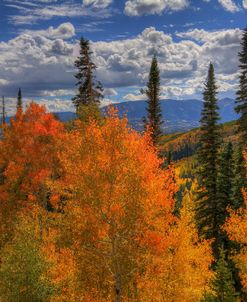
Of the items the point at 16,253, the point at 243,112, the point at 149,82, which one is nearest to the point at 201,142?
the point at 243,112

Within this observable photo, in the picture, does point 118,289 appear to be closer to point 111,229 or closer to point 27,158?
point 111,229

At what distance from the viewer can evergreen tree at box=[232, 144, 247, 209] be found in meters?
42.0

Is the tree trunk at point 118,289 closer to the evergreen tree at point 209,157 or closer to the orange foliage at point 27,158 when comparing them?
the orange foliage at point 27,158

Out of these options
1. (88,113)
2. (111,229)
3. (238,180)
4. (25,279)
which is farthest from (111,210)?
(238,180)

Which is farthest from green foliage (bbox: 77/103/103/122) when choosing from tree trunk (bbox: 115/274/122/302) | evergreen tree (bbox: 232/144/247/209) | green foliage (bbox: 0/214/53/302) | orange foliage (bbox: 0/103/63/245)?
tree trunk (bbox: 115/274/122/302)

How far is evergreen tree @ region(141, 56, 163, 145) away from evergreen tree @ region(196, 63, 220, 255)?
6282 mm

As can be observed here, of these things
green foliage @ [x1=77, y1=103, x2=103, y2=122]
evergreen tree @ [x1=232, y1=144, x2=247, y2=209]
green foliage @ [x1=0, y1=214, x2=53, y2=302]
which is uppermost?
green foliage @ [x1=77, y1=103, x2=103, y2=122]

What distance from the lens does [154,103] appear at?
52.2 meters

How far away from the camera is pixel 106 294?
26531mm

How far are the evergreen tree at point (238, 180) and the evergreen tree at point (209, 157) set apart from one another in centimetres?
235

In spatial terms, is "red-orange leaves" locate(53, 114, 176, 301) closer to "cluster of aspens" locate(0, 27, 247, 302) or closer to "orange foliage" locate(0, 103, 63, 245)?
"cluster of aspens" locate(0, 27, 247, 302)

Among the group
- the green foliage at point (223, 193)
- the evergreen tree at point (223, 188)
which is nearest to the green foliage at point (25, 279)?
the green foliage at point (223, 193)

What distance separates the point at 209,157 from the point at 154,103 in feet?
36.0

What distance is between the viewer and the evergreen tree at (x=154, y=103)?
51031 mm
